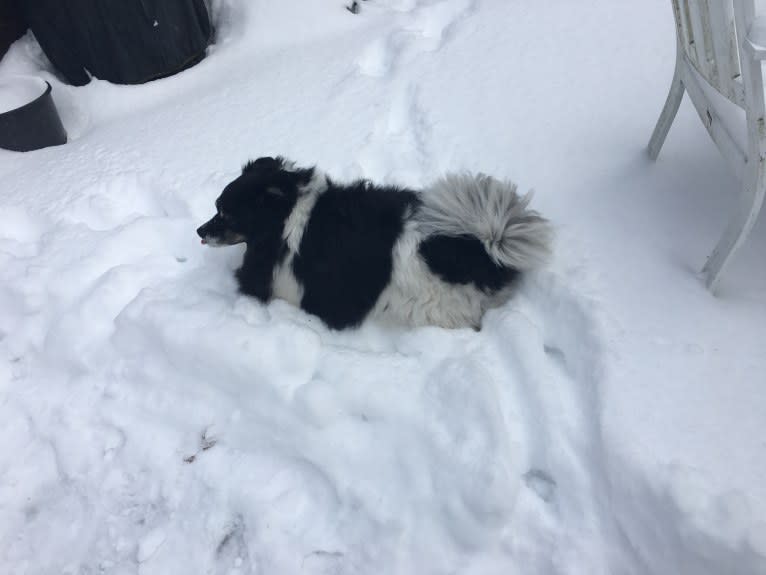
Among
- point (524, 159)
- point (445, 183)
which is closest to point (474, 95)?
point (524, 159)

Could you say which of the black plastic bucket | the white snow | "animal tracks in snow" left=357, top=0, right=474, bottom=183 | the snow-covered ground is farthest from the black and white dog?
the white snow

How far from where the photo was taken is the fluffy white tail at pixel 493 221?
170 centimetres

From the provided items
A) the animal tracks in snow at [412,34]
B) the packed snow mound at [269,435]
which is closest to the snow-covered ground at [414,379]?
the packed snow mound at [269,435]

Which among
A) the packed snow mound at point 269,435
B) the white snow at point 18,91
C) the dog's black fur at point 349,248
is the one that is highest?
the white snow at point 18,91

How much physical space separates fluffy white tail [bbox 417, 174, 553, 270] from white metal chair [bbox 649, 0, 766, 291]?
569 millimetres

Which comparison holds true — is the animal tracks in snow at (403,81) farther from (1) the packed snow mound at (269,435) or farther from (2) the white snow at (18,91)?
(2) the white snow at (18,91)

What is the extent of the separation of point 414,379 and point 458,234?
54cm

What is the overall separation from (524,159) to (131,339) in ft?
6.32

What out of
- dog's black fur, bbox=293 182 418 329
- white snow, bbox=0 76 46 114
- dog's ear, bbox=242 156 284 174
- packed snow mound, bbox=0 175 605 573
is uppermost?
white snow, bbox=0 76 46 114

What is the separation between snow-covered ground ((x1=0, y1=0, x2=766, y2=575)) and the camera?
4.32 ft

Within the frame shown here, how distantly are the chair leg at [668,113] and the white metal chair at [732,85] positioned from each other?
113 mm

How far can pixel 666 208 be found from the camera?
6.27 feet

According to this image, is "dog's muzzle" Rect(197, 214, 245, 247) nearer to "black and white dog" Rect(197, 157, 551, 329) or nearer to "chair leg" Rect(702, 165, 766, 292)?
"black and white dog" Rect(197, 157, 551, 329)

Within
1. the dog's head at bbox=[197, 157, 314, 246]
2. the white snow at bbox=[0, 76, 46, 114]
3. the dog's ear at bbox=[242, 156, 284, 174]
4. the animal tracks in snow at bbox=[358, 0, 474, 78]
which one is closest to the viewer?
the dog's head at bbox=[197, 157, 314, 246]
